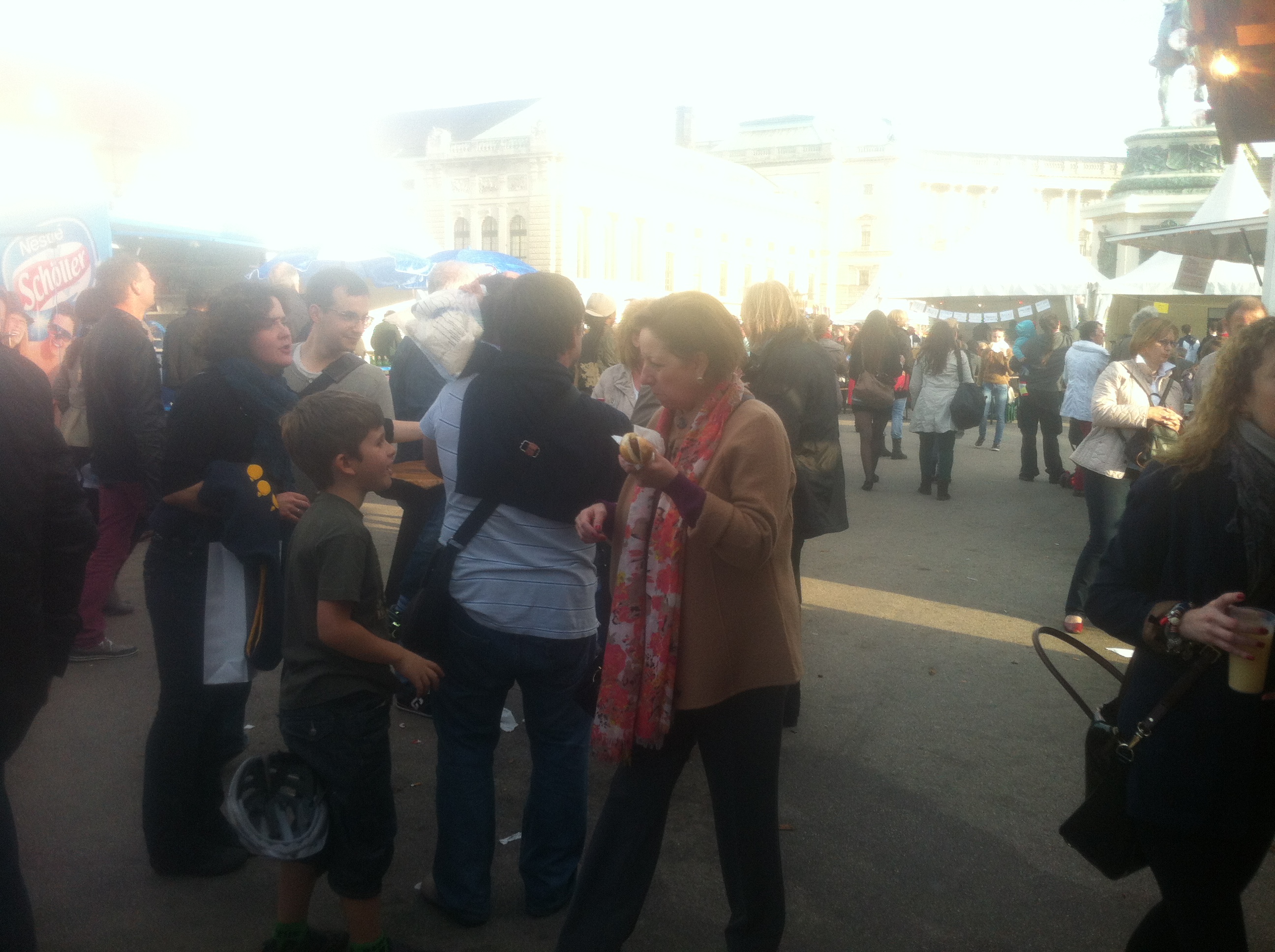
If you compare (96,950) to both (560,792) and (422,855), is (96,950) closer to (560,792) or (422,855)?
(422,855)

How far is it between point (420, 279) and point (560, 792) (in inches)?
555

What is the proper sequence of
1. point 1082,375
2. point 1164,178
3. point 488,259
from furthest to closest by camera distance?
point 1164,178 → point 488,259 → point 1082,375

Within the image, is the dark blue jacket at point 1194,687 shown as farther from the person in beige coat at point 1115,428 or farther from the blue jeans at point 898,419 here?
the blue jeans at point 898,419

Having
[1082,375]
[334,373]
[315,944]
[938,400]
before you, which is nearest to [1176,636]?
[315,944]

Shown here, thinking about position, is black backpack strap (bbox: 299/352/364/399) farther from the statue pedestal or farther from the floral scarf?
the statue pedestal

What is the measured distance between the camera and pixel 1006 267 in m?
18.7

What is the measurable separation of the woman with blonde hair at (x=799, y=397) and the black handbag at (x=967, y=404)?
616 centimetres

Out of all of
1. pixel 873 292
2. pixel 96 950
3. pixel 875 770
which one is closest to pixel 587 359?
pixel 875 770

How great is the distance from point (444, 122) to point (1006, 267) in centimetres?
5857

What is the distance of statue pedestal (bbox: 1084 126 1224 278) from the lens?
25656 mm

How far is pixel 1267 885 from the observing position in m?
3.33

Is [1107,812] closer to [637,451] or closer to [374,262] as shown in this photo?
[637,451]

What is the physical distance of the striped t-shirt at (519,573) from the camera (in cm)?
276


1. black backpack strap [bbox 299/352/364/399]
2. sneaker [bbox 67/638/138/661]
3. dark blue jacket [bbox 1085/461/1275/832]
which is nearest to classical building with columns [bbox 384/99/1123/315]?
sneaker [bbox 67/638/138/661]
